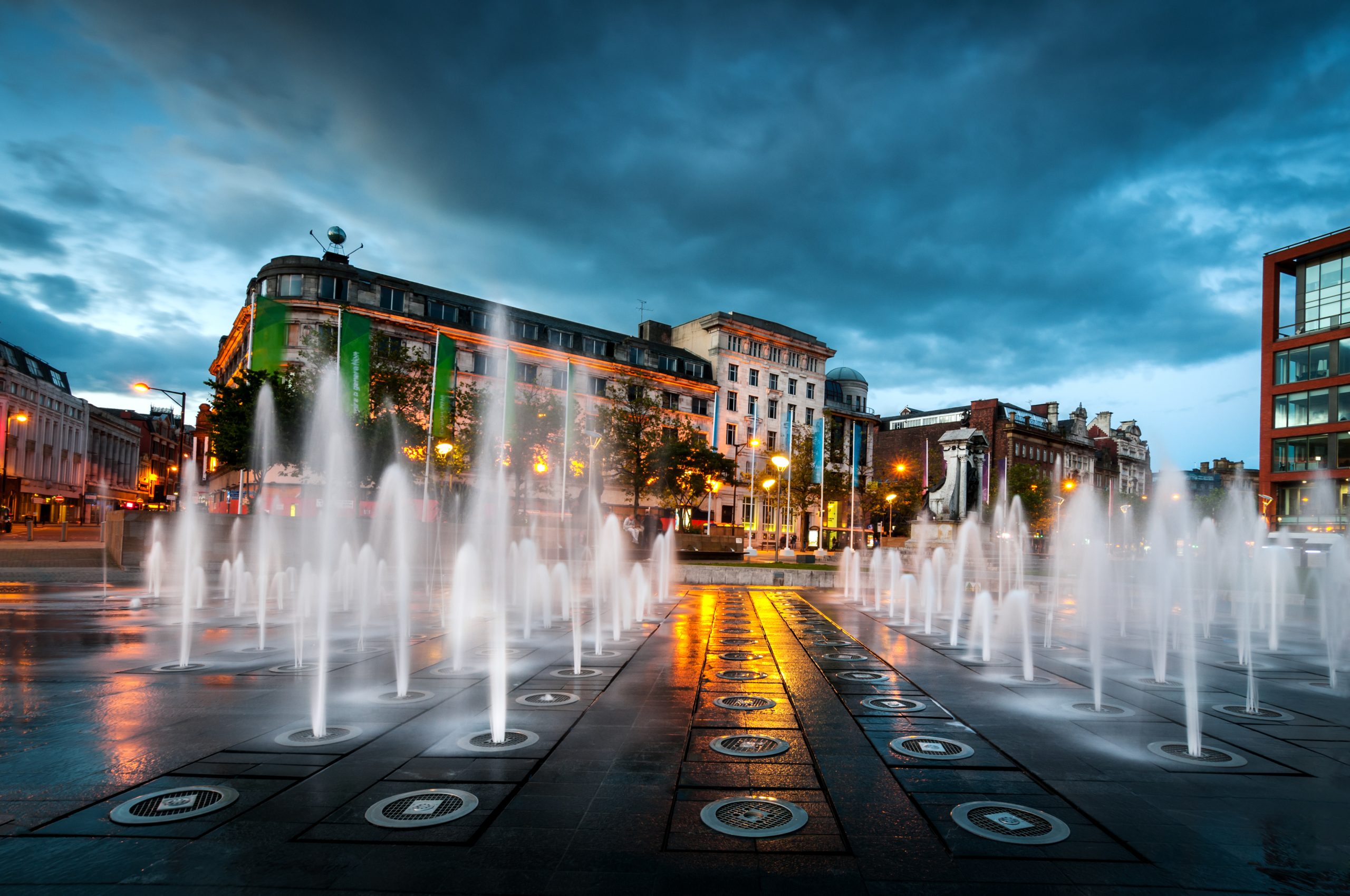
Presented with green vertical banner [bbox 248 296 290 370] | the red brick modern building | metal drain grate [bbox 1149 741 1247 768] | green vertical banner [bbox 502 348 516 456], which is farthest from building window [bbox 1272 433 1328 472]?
green vertical banner [bbox 248 296 290 370]

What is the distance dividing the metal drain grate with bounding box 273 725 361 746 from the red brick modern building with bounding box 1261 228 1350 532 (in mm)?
53811

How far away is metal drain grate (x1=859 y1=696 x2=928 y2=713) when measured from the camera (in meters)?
7.71

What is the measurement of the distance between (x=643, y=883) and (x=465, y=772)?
217cm

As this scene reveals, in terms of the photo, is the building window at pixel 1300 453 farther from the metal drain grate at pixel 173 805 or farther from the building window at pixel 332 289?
the building window at pixel 332 289

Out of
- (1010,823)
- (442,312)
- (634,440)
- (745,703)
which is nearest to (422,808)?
(1010,823)

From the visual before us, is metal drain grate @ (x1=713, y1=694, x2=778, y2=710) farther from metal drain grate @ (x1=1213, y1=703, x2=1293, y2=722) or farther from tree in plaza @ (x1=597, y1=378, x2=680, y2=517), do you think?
tree in plaza @ (x1=597, y1=378, x2=680, y2=517)

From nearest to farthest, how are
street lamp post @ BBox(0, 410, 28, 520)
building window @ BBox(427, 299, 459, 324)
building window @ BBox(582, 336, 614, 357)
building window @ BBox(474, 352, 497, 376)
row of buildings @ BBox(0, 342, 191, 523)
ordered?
1. building window @ BBox(427, 299, 459, 324)
2. building window @ BBox(474, 352, 497, 376)
3. building window @ BBox(582, 336, 614, 357)
4. street lamp post @ BBox(0, 410, 28, 520)
5. row of buildings @ BBox(0, 342, 191, 523)

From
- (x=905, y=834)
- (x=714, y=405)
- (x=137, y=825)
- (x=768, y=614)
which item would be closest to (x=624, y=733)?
(x=905, y=834)

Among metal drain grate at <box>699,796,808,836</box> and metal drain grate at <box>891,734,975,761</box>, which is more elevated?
metal drain grate at <box>699,796,808,836</box>

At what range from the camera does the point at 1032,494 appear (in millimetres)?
75500

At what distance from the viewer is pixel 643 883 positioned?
3.82 meters

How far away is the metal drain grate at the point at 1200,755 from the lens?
19.6 ft

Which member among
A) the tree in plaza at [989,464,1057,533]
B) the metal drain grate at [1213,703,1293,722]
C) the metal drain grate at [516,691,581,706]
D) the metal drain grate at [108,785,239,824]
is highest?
the tree in plaza at [989,464,1057,533]

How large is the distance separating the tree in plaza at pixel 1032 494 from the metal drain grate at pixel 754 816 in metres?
74.2
